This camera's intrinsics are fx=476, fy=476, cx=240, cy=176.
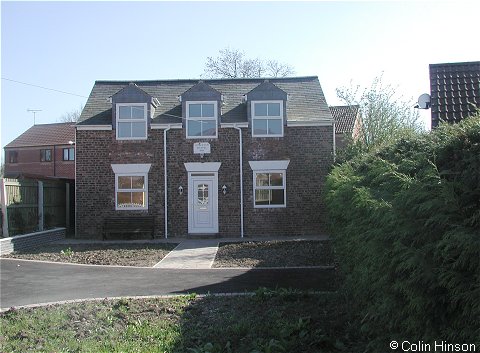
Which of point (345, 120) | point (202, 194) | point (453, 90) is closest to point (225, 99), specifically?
point (202, 194)

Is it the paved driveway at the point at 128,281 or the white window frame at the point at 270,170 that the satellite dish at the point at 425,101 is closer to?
the paved driveway at the point at 128,281

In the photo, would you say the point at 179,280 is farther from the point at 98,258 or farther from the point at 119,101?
the point at 119,101

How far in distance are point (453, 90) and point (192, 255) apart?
8.19 m

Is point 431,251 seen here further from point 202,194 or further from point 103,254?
point 202,194

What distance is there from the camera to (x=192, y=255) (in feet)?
45.4

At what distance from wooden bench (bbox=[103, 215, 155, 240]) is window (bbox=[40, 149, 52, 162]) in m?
34.6

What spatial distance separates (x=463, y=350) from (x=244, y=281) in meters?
6.96

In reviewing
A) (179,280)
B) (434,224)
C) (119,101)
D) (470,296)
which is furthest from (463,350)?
(119,101)

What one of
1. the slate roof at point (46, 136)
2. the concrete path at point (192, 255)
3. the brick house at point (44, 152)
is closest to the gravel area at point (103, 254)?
the concrete path at point (192, 255)

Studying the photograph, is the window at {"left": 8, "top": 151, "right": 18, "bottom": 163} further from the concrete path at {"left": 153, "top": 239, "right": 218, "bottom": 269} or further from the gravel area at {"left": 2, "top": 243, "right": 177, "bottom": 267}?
the concrete path at {"left": 153, "top": 239, "right": 218, "bottom": 269}

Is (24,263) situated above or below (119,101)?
below

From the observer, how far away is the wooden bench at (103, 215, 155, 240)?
18.2m

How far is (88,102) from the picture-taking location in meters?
20.1

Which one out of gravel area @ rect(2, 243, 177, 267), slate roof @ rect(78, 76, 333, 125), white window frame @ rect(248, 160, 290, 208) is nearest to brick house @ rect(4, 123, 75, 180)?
slate roof @ rect(78, 76, 333, 125)
